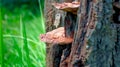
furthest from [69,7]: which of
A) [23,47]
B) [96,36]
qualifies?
[23,47]

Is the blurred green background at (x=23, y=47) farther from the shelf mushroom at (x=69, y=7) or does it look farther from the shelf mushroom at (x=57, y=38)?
the shelf mushroom at (x=69, y=7)

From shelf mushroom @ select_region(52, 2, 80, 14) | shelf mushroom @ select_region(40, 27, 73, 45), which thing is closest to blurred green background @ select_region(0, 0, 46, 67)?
shelf mushroom @ select_region(40, 27, 73, 45)

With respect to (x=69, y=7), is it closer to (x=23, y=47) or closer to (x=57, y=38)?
(x=57, y=38)

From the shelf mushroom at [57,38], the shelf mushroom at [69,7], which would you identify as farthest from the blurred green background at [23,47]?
the shelf mushroom at [69,7]

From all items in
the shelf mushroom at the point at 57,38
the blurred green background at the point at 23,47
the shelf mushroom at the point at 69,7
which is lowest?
the blurred green background at the point at 23,47

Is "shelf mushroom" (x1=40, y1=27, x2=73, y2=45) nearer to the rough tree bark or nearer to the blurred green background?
the rough tree bark

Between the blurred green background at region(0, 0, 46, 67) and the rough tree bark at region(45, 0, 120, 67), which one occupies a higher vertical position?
the rough tree bark at region(45, 0, 120, 67)

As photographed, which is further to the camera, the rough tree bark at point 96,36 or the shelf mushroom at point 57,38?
the shelf mushroom at point 57,38

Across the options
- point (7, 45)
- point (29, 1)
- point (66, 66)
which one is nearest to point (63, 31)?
point (66, 66)

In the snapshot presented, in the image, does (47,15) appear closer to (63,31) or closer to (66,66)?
(63,31)

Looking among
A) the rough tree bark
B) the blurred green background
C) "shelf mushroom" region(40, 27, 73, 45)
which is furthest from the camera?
the blurred green background

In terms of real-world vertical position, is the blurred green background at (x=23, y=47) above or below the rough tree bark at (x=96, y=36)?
below
